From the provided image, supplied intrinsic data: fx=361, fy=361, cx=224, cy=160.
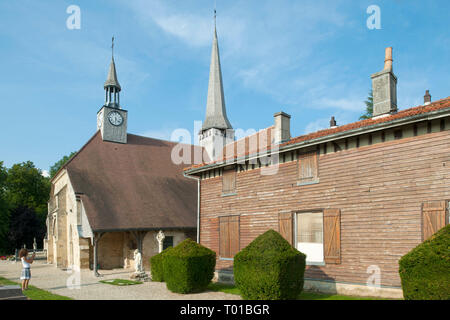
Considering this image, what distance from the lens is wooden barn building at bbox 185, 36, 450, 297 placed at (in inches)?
388

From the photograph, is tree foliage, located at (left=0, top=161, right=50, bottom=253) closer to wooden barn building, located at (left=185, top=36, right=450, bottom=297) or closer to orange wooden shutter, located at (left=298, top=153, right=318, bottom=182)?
wooden barn building, located at (left=185, top=36, right=450, bottom=297)

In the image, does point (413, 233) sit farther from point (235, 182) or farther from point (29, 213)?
point (29, 213)

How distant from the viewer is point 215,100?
115 feet

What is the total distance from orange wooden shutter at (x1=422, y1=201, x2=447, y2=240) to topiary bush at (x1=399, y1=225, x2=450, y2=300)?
2.05 meters

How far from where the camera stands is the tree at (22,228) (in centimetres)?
3938

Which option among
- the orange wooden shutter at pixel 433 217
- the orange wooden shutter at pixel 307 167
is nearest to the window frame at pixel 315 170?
the orange wooden shutter at pixel 307 167

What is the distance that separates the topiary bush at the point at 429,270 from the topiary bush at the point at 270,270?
9.70 ft

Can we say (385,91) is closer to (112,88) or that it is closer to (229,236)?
(229,236)

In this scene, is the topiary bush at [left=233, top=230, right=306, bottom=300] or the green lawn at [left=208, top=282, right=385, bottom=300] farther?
the green lawn at [left=208, top=282, right=385, bottom=300]

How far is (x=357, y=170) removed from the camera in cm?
1139

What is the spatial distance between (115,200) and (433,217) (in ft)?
56.8

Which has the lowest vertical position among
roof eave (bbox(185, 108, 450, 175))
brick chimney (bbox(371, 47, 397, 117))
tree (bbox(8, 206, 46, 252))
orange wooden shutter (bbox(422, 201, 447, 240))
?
tree (bbox(8, 206, 46, 252))

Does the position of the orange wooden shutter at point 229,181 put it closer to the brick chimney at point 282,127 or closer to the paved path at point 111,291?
the brick chimney at point 282,127

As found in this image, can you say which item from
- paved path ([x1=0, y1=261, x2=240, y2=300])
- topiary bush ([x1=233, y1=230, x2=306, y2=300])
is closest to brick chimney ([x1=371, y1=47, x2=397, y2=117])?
topiary bush ([x1=233, y1=230, x2=306, y2=300])
